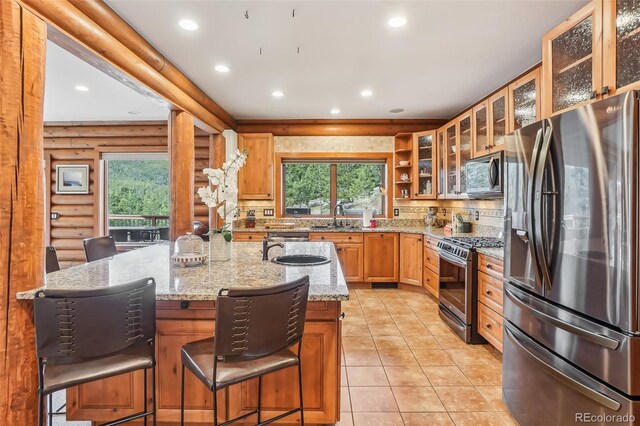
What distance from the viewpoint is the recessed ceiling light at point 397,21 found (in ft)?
7.79

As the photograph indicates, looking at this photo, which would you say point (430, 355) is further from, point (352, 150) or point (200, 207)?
point (200, 207)

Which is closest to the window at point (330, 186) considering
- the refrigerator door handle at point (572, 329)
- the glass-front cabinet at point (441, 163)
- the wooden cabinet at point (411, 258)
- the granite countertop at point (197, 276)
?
the wooden cabinet at point (411, 258)

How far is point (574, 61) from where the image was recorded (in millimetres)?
2029

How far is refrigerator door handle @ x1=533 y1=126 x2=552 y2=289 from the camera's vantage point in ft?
5.52

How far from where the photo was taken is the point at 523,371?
1.90m

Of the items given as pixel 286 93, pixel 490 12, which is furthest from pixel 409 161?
pixel 490 12

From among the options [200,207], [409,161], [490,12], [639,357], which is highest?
[490,12]

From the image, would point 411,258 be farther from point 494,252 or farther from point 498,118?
point 498,118

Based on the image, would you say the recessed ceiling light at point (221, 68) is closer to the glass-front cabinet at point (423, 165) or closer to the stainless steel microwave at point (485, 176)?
the stainless steel microwave at point (485, 176)

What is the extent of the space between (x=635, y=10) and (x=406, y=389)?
2551mm

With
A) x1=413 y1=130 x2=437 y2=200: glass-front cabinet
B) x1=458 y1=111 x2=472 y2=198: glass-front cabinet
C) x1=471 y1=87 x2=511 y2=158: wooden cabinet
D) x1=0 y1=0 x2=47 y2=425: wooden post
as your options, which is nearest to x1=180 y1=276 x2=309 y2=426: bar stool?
x1=0 y1=0 x2=47 y2=425: wooden post

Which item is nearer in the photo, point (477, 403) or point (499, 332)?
point (477, 403)

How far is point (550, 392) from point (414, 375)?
3.41ft

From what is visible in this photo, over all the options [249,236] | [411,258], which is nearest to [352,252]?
[411,258]
